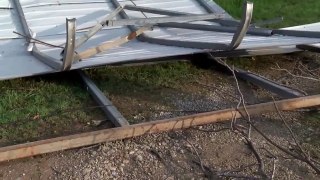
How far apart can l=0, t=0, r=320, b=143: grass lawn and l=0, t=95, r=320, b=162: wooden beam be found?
0.43 metres

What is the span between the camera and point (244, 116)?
14.6ft

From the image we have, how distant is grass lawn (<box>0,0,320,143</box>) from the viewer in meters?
→ 4.48

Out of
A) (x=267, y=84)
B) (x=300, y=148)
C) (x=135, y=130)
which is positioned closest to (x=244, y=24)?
(x=267, y=84)

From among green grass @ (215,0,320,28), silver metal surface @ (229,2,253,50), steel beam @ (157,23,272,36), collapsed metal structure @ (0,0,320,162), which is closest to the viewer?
collapsed metal structure @ (0,0,320,162)

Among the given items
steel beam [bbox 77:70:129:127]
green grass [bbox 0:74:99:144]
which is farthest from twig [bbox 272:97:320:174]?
green grass [bbox 0:74:99:144]

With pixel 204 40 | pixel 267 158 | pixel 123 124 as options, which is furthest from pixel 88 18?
pixel 267 158

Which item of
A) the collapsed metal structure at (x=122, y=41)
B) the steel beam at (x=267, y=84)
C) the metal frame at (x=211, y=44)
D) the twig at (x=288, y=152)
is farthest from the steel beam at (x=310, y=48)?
the twig at (x=288, y=152)

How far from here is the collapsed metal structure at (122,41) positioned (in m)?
4.29

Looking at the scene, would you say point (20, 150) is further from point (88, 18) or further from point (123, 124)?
point (88, 18)

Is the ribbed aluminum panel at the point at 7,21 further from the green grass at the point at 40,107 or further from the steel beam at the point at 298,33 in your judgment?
the steel beam at the point at 298,33

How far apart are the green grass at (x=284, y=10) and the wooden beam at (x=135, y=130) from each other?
2.62m

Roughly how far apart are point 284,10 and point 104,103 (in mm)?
3953

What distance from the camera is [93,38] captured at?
18.0 ft

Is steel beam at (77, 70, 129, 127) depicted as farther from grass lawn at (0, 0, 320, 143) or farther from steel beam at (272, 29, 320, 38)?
steel beam at (272, 29, 320, 38)
